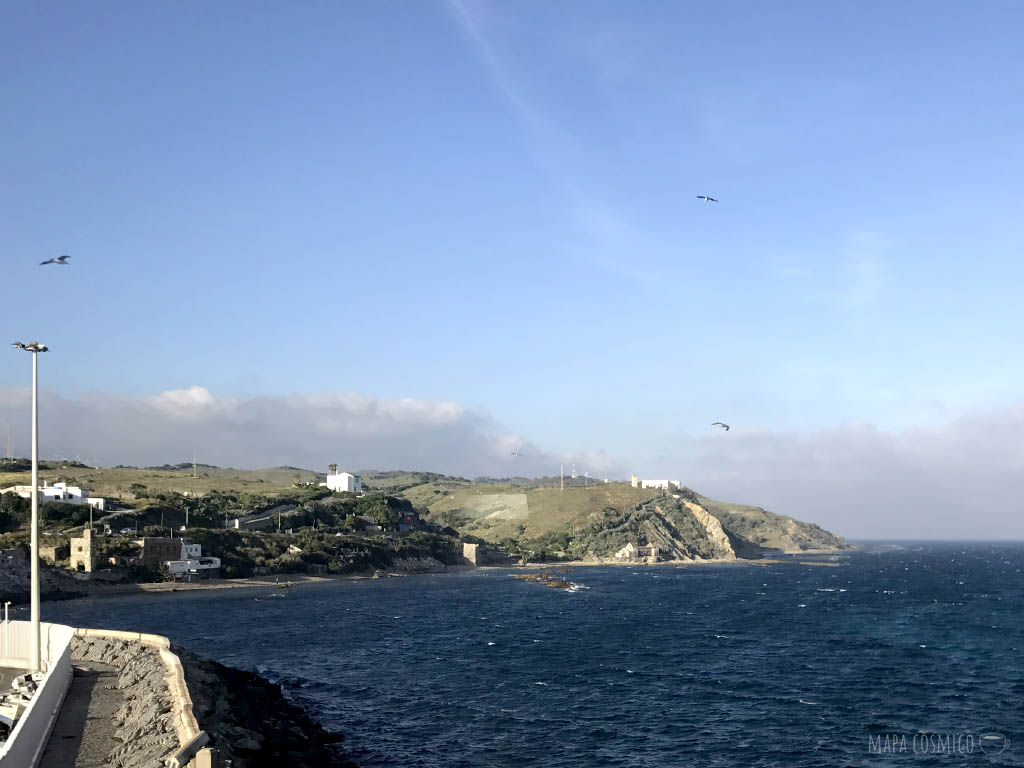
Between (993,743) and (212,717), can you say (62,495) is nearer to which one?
(212,717)

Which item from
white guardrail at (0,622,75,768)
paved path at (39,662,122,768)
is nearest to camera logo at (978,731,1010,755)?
paved path at (39,662,122,768)

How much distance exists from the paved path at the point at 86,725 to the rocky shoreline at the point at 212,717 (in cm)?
40

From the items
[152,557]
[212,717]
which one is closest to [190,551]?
[152,557]

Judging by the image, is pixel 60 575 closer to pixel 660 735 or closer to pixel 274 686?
Result: pixel 274 686

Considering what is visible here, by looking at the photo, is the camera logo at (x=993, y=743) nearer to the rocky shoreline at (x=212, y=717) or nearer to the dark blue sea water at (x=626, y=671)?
the dark blue sea water at (x=626, y=671)

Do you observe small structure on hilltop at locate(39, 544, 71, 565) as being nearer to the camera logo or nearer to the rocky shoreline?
the rocky shoreline

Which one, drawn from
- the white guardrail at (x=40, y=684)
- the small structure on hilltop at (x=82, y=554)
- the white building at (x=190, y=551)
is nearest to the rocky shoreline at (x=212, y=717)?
the white guardrail at (x=40, y=684)

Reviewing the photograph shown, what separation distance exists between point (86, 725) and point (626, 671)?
42.0m

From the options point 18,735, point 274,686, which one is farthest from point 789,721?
point 18,735

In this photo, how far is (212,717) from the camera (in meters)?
34.9

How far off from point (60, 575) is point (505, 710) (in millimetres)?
92187

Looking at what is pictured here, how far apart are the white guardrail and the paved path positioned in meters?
0.41

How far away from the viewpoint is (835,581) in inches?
6865

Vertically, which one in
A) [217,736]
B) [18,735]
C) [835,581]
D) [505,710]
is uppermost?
[18,735]
